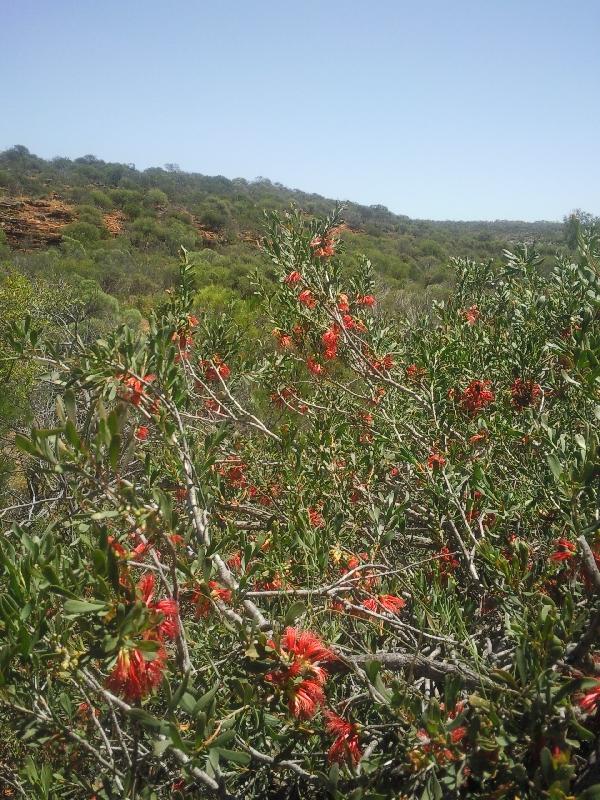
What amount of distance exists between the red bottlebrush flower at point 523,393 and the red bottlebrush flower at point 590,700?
1.80 meters

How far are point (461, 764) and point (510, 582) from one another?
1.53ft

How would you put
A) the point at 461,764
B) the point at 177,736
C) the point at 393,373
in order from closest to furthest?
the point at 177,736 → the point at 461,764 → the point at 393,373

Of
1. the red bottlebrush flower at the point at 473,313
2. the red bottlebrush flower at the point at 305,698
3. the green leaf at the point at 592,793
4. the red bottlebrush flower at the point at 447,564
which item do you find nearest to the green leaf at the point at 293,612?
the red bottlebrush flower at the point at 305,698

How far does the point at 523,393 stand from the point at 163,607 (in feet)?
7.49

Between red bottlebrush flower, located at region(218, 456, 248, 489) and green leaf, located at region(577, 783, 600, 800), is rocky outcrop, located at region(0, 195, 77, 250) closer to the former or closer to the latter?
red bottlebrush flower, located at region(218, 456, 248, 489)

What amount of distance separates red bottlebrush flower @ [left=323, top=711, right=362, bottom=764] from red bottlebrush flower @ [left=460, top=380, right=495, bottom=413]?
207cm

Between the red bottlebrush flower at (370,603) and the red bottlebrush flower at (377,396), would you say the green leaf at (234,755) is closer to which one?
the red bottlebrush flower at (370,603)

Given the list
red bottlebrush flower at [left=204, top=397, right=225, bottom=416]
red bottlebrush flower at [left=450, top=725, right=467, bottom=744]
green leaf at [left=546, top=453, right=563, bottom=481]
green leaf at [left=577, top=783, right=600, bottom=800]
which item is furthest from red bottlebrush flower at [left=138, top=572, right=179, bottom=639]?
red bottlebrush flower at [left=204, top=397, right=225, bottom=416]

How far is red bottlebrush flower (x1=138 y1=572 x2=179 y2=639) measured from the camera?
1.12 metres

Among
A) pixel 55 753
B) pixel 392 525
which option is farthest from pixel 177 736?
pixel 55 753

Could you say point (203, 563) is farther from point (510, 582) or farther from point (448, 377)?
point (448, 377)

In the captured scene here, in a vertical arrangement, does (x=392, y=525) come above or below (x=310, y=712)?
above

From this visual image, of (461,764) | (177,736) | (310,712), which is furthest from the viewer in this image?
(310,712)

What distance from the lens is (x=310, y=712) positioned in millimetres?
1329
